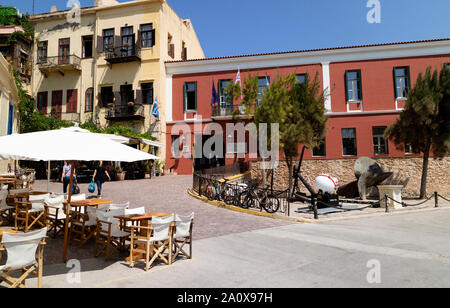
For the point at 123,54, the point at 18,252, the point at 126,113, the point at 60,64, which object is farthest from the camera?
the point at 60,64

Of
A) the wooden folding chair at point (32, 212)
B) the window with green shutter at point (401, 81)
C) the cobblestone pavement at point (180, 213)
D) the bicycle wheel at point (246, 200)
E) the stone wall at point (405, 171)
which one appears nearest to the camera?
the cobblestone pavement at point (180, 213)

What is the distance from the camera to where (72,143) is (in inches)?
195

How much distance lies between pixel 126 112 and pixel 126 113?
0.08 m

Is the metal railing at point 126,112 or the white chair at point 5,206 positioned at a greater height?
the metal railing at point 126,112

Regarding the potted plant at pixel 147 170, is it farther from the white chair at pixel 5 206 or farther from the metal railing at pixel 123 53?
the white chair at pixel 5 206

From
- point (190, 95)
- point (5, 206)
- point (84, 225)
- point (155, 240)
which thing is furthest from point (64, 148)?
point (190, 95)

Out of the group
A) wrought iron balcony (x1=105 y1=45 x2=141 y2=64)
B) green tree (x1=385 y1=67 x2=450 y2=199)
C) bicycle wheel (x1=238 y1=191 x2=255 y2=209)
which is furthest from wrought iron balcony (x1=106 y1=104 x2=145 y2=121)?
green tree (x1=385 y1=67 x2=450 y2=199)

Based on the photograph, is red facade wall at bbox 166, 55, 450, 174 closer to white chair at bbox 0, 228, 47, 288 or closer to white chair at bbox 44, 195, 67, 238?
white chair at bbox 44, 195, 67, 238

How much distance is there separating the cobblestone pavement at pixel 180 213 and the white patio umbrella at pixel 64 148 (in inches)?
33.7

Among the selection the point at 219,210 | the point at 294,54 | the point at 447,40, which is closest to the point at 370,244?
the point at 219,210

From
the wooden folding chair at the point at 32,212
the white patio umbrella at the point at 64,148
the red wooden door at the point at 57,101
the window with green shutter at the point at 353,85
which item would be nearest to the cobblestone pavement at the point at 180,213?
the wooden folding chair at the point at 32,212

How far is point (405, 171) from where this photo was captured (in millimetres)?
18234

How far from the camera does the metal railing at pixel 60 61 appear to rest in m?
26.4

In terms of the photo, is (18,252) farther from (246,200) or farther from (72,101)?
(72,101)
